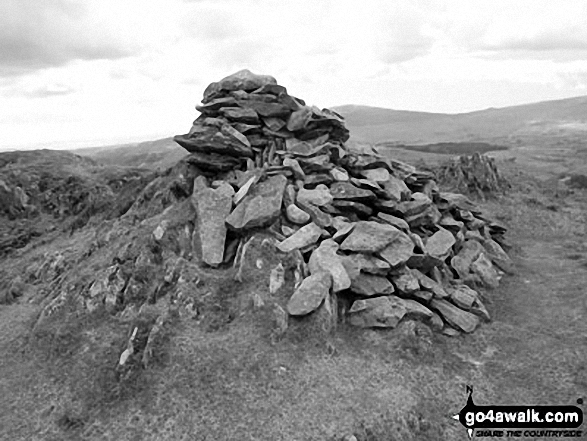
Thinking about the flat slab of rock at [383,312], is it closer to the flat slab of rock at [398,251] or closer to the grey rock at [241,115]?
the flat slab of rock at [398,251]

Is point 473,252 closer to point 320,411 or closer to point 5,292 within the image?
point 320,411

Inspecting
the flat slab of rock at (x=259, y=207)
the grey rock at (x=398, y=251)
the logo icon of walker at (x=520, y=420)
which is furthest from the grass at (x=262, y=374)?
the grey rock at (x=398, y=251)

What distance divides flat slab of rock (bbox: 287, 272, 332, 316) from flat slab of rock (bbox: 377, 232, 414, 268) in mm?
3092

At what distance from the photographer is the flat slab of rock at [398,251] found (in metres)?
21.1

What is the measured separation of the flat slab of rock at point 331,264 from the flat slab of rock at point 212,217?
13.5 feet

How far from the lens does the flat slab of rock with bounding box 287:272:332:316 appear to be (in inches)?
729

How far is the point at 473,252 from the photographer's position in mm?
26625

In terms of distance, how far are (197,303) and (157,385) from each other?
12.4ft

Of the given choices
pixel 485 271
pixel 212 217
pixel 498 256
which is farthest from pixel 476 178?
pixel 212 217

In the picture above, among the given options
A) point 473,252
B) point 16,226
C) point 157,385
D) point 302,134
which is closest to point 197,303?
point 157,385

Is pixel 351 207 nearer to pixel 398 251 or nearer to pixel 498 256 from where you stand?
pixel 398 251

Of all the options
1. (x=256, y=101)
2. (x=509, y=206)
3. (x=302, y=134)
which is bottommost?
(x=509, y=206)

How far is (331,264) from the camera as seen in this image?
2031cm

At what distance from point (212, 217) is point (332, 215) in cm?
562
